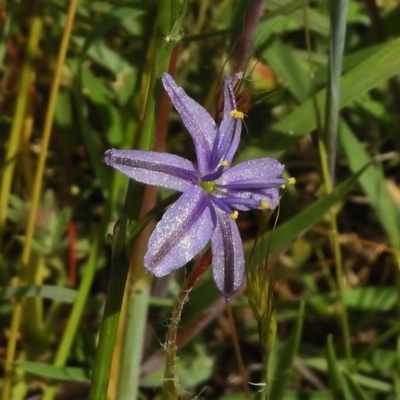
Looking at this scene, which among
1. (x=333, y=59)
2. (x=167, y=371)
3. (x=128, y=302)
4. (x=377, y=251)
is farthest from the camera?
(x=377, y=251)

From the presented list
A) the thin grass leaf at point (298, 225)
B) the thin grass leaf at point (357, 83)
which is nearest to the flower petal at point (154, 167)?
the thin grass leaf at point (298, 225)

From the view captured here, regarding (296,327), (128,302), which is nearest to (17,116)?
(128,302)

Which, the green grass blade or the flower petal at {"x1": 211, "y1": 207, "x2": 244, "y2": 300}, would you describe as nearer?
the flower petal at {"x1": 211, "y1": 207, "x2": 244, "y2": 300}

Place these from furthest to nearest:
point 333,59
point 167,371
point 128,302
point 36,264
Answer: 1. point 36,264
2. point 128,302
3. point 333,59
4. point 167,371

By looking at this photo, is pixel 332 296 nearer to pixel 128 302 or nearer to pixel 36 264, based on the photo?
pixel 128 302

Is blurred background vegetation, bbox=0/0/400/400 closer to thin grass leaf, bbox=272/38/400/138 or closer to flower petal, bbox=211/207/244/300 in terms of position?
thin grass leaf, bbox=272/38/400/138

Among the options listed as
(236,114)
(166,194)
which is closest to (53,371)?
(166,194)

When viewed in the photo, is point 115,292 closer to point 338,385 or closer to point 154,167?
point 154,167

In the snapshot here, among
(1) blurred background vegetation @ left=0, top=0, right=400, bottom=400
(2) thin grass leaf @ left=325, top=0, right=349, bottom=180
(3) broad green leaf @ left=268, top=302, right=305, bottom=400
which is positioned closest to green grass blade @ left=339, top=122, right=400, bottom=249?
(1) blurred background vegetation @ left=0, top=0, right=400, bottom=400
